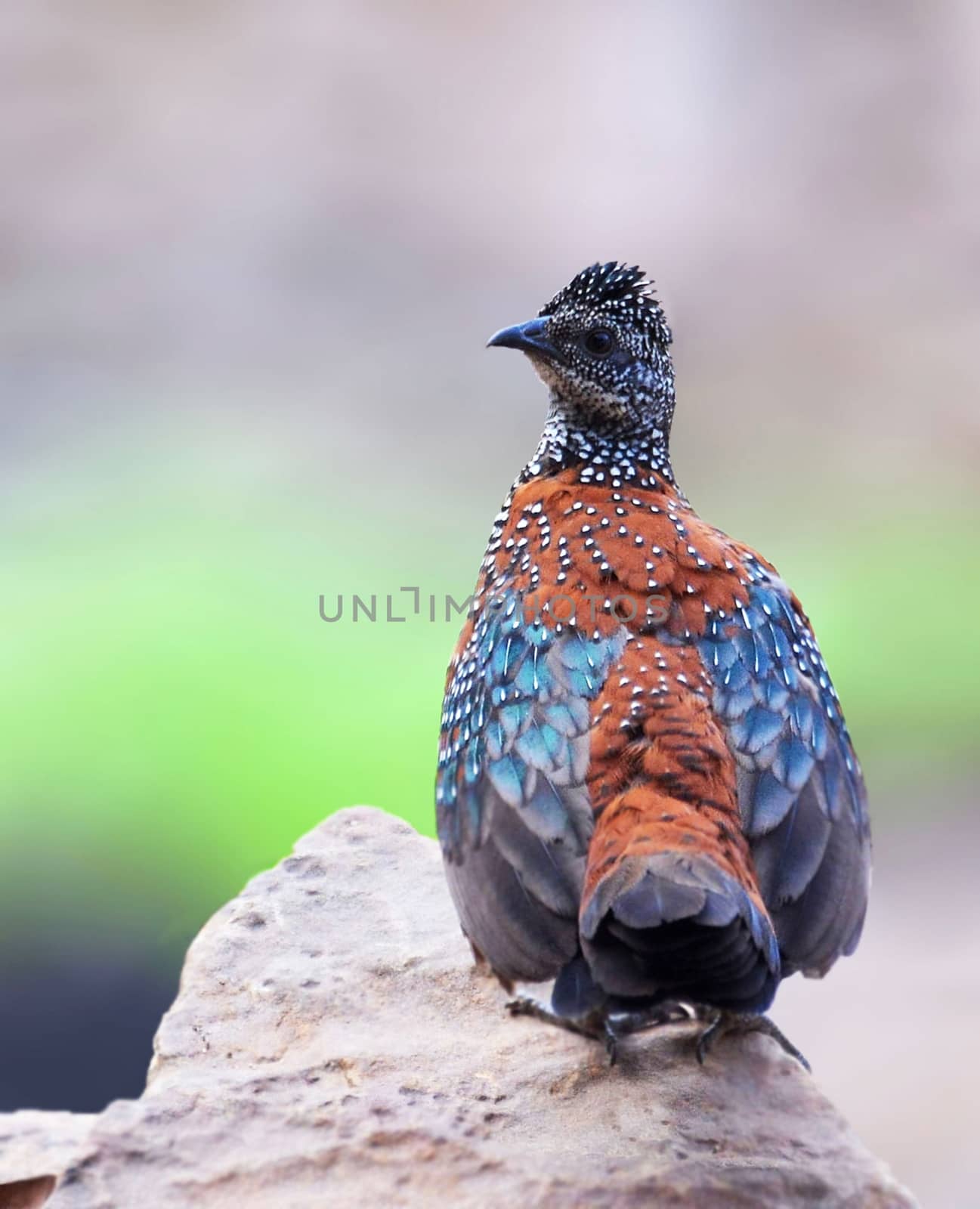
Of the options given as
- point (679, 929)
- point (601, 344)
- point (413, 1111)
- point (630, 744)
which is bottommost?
point (413, 1111)

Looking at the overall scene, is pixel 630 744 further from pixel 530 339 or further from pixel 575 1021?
pixel 530 339

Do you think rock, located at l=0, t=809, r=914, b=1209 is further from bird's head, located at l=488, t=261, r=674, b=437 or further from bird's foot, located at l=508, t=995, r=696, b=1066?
bird's head, located at l=488, t=261, r=674, b=437

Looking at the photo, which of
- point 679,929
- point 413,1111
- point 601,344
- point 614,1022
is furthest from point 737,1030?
point 601,344

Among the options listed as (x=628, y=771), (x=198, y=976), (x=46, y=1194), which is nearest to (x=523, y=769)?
(x=628, y=771)

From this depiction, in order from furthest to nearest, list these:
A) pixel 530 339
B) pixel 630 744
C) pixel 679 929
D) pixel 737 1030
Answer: pixel 530 339 < pixel 737 1030 < pixel 630 744 < pixel 679 929

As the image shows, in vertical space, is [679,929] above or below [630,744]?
below

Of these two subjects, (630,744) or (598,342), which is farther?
(598,342)

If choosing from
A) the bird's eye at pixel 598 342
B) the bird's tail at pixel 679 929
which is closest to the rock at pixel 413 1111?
the bird's tail at pixel 679 929

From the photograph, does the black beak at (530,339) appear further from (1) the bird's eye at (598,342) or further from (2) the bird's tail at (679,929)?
(2) the bird's tail at (679,929)
